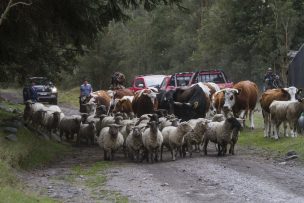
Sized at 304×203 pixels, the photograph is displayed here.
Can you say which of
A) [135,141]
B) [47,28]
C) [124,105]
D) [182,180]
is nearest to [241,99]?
[124,105]

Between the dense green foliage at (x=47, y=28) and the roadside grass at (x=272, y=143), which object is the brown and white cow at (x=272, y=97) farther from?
the dense green foliage at (x=47, y=28)

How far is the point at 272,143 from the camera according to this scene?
20.8 m

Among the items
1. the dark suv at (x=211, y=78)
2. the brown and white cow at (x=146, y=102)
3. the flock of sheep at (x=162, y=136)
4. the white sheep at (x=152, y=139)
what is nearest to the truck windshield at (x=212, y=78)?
the dark suv at (x=211, y=78)

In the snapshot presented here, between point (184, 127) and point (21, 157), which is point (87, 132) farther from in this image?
point (21, 157)

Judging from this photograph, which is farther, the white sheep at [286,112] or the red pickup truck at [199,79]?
the red pickup truck at [199,79]

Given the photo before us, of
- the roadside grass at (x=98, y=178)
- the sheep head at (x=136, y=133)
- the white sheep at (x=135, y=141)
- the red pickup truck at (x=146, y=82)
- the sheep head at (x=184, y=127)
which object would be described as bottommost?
the roadside grass at (x=98, y=178)

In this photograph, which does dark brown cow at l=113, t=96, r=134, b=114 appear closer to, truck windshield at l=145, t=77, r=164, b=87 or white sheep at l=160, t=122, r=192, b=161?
white sheep at l=160, t=122, r=192, b=161

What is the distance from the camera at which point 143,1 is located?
789 inches

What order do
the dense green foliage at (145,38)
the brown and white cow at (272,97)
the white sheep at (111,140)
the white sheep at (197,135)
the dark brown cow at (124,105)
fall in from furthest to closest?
the dark brown cow at (124,105)
the brown and white cow at (272,97)
the dense green foliage at (145,38)
the white sheep at (197,135)
the white sheep at (111,140)

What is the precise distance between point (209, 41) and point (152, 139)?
33.5 meters

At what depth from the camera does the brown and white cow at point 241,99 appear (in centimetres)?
2481

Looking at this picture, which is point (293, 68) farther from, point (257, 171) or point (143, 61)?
point (143, 61)

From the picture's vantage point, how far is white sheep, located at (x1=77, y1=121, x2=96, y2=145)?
2366 centimetres

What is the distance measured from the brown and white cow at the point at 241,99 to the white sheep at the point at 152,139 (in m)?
7.06
